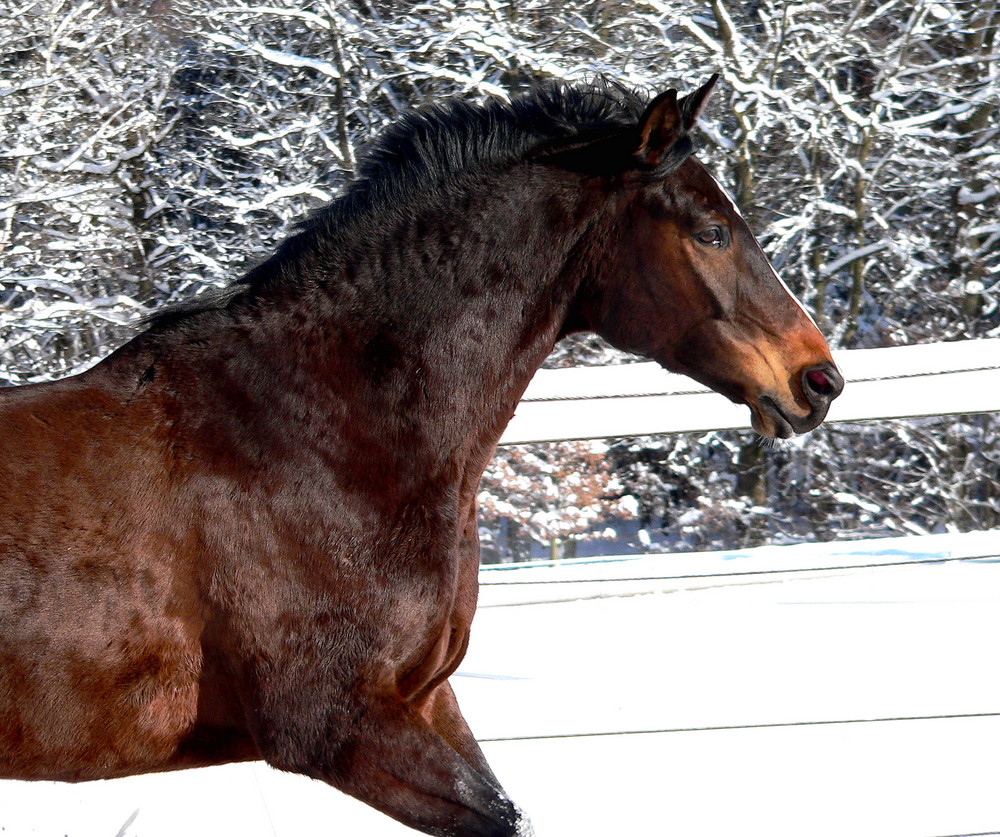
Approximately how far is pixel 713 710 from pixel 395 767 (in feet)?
5.28

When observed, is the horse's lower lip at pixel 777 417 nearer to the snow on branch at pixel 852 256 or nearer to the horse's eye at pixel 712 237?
the horse's eye at pixel 712 237

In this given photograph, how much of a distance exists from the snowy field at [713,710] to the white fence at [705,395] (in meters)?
0.54

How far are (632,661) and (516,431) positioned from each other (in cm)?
85

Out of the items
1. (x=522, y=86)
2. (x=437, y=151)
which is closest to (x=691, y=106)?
(x=437, y=151)

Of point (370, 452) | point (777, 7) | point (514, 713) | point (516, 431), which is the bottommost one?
point (514, 713)

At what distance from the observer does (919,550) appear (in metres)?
4.06

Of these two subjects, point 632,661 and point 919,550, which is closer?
point 632,661

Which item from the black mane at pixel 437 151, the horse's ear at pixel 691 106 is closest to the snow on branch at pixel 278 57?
the black mane at pixel 437 151

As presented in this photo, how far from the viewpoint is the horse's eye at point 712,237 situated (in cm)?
212

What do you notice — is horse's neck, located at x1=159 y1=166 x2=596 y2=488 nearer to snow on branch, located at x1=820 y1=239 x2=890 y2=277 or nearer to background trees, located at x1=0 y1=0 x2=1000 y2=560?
background trees, located at x1=0 y1=0 x2=1000 y2=560

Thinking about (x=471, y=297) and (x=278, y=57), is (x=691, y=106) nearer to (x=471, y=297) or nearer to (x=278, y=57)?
(x=471, y=297)

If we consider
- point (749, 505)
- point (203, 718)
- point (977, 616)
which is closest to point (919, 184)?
point (749, 505)

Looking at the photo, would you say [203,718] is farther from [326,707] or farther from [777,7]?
[777,7]

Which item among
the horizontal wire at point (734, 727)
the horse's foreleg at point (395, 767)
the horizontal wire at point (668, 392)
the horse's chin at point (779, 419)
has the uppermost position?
the horse's chin at point (779, 419)
